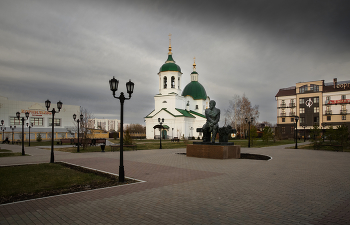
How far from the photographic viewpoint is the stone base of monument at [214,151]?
46.7ft

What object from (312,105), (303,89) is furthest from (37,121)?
(312,105)

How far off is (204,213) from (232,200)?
120 centimetres

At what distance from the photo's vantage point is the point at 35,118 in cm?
5234

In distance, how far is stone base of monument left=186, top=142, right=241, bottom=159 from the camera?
46.7 ft

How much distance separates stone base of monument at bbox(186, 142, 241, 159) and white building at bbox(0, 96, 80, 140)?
36287 mm

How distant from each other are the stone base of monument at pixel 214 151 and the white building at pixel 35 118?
36287mm

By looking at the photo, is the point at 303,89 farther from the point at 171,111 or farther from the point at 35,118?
the point at 35,118

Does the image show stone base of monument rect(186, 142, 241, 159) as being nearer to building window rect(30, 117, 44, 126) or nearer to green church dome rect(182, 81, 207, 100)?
green church dome rect(182, 81, 207, 100)

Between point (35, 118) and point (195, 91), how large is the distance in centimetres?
3988

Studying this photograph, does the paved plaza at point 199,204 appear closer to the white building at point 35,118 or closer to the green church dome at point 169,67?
the white building at point 35,118

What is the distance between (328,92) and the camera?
2100 inches

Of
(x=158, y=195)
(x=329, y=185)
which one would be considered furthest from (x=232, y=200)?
(x=329, y=185)

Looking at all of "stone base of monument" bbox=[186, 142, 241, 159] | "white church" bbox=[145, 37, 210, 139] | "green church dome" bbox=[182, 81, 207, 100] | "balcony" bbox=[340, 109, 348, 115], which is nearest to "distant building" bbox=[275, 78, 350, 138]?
→ "balcony" bbox=[340, 109, 348, 115]

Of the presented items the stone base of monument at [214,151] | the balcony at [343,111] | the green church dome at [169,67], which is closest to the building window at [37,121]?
the green church dome at [169,67]
